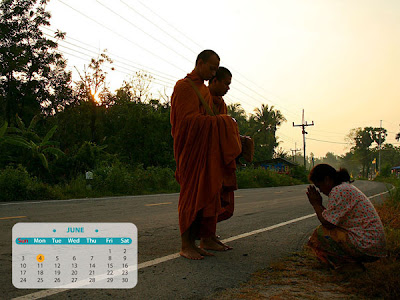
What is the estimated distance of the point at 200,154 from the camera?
430cm

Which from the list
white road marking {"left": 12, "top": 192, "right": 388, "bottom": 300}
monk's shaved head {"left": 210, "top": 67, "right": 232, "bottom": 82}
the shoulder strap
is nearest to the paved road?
white road marking {"left": 12, "top": 192, "right": 388, "bottom": 300}

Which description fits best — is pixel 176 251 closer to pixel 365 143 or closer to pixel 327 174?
pixel 327 174

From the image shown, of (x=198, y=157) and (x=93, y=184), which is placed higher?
(x=198, y=157)

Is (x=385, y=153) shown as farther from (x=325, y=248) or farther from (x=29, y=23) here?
(x=325, y=248)

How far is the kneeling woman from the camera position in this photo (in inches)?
142

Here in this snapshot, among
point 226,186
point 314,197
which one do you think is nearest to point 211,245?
point 226,186

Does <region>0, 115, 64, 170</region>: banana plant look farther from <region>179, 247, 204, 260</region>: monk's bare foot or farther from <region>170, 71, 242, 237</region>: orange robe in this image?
<region>179, 247, 204, 260</region>: monk's bare foot

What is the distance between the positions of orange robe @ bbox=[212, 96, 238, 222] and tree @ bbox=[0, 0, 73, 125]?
22402 millimetres

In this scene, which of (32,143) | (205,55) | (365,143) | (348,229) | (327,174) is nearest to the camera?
(348,229)

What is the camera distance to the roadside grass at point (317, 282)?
9.90 ft

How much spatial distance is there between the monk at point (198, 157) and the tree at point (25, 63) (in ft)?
74.6

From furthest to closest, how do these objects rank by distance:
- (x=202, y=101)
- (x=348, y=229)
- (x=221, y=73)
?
(x=221, y=73) < (x=202, y=101) < (x=348, y=229)
